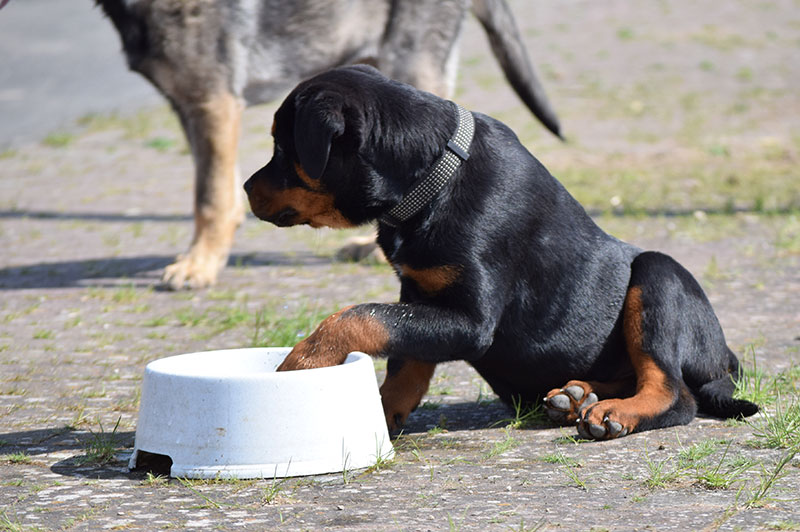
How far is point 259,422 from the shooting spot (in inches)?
113

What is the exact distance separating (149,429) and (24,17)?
77.8ft

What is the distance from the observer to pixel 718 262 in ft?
21.2

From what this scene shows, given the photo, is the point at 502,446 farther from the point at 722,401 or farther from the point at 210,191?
the point at 210,191

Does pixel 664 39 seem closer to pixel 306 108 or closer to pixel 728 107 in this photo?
pixel 728 107

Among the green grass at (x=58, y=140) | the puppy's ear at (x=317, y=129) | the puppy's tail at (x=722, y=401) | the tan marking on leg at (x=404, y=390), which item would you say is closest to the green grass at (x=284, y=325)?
the tan marking on leg at (x=404, y=390)

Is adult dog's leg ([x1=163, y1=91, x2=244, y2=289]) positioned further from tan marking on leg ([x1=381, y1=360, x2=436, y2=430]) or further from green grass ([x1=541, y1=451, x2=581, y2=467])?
green grass ([x1=541, y1=451, x2=581, y2=467])

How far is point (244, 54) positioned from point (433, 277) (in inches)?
142

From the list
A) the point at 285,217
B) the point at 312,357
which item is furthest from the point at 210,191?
the point at 312,357

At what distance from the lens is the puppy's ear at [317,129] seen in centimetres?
311

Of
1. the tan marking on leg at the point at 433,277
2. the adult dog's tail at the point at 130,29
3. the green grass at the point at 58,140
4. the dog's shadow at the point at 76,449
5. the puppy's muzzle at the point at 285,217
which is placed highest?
the adult dog's tail at the point at 130,29

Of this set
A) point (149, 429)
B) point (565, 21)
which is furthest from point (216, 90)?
point (565, 21)

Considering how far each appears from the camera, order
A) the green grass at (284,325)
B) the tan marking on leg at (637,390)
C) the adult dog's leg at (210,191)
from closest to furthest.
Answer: the tan marking on leg at (637,390) → the green grass at (284,325) → the adult dog's leg at (210,191)

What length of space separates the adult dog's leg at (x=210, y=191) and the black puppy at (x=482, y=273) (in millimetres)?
2617

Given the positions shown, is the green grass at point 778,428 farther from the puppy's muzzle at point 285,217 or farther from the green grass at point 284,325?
the green grass at point 284,325
